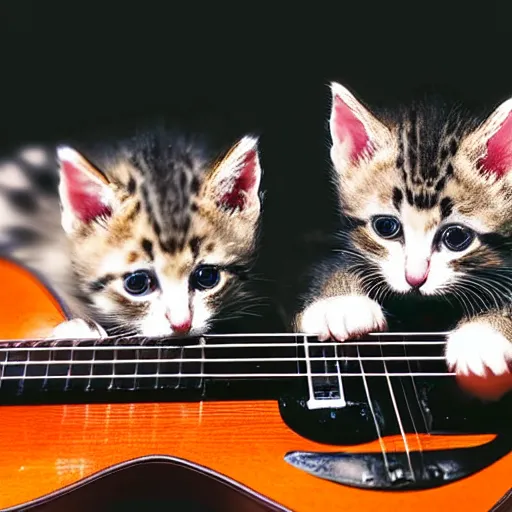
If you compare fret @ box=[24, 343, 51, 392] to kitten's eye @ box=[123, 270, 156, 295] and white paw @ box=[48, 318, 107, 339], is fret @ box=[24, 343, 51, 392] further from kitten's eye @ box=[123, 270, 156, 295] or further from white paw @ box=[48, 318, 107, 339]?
kitten's eye @ box=[123, 270, 156, 295]

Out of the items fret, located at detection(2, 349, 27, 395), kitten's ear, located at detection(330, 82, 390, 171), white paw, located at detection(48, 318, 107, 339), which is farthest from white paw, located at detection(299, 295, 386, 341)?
fret, located at detection(2, 349, 27, 395)

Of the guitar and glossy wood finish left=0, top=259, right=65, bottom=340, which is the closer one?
the guitar

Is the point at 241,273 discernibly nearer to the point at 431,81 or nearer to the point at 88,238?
the point at 88,238

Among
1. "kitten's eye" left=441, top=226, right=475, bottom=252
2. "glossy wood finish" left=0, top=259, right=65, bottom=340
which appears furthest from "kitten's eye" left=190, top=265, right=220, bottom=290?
"kitten's eye" left=441, top=226, right=475, bottom=252

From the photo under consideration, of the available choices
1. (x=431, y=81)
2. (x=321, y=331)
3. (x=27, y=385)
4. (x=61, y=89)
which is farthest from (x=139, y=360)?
(x=431, y=81)

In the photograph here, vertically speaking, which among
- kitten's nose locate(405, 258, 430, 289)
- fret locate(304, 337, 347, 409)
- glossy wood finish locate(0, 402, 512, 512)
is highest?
kitten's nose locate(405, 258, 430, 289)

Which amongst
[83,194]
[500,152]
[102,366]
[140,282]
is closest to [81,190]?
[83,194]

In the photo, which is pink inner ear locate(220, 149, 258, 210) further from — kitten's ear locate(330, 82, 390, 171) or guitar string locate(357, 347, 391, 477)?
guitar string locate(357, 347, 391, 477)

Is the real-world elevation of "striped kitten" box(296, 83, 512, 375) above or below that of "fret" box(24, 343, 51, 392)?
above
